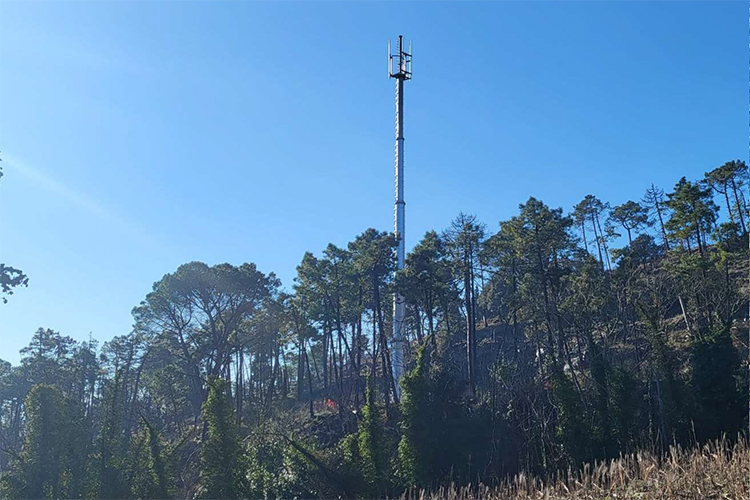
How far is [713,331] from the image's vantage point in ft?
89.8

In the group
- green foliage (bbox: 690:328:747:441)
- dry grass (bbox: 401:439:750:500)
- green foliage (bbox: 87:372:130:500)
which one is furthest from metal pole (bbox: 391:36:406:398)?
dry grass (bbox: 401:439:750:500)

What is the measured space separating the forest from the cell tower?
2.82ft

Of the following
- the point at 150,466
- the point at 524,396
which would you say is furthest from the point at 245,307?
the point at 524,396

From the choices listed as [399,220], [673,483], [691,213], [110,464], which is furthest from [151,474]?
[691,213]

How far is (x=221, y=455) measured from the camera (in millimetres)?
26547

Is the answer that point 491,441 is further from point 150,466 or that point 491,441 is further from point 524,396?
A: point 150,466

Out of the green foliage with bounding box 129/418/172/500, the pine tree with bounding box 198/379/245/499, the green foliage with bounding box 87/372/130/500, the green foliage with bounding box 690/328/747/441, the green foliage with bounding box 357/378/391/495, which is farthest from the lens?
the green foliage with bounding box 87/372/130/500

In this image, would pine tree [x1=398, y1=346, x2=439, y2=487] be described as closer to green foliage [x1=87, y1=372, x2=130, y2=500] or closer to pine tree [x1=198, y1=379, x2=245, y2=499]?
pine tree [x1=198, y1=379, x2=245, y2=499]

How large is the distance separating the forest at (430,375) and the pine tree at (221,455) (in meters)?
0.06

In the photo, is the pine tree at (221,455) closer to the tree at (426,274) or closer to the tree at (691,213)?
the tree at (426,274)

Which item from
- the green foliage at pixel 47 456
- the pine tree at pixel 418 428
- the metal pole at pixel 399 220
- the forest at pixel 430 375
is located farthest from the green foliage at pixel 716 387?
the green foliage at pixel 47 456

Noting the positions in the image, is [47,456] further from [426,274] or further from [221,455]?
[426,274]

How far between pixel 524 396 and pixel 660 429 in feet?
20.2

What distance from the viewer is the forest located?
26672 mm
